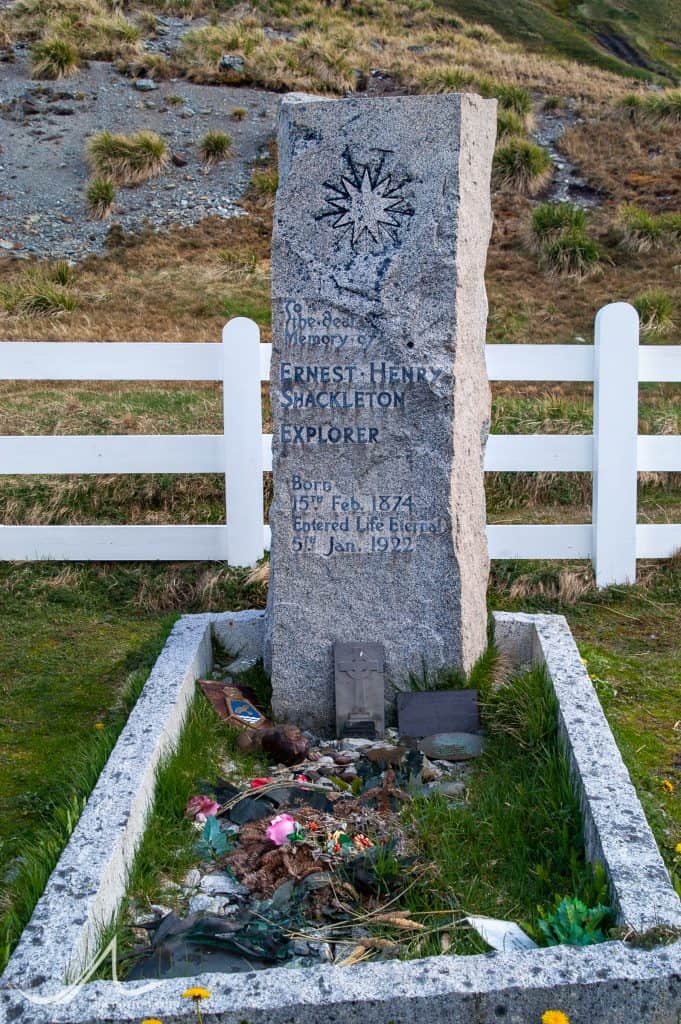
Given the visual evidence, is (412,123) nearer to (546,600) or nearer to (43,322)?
(546,600)

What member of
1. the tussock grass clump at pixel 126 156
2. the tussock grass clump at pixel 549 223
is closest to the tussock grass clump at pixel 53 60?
the tussock grass clump at pixel 126 156

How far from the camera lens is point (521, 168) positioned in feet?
59.4

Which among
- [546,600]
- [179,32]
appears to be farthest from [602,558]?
[179,32]

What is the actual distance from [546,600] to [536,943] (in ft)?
11.7

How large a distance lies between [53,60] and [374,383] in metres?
20.4

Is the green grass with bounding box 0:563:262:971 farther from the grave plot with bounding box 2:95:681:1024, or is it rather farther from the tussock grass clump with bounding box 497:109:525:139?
the tussock grass clump with bounding box 497:109:525:139

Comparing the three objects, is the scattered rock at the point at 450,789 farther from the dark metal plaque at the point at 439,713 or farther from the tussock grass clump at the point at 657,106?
the tussock grass clump at the point at 657,106

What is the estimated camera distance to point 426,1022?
2400 mm

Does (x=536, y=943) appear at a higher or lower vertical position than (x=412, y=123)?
lower

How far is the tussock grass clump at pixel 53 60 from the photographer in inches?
855

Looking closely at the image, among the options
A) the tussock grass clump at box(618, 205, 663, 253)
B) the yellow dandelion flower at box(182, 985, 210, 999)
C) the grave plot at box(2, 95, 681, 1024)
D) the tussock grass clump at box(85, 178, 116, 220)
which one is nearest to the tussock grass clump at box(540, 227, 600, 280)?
the tussock grass clump at box(618, 205, 663, 253)

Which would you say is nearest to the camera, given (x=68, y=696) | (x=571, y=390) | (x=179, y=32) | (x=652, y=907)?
(x=652, y=907)

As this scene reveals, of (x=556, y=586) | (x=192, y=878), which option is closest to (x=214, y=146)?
(x=556, y=586)

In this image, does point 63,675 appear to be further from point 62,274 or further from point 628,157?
point 628,157
